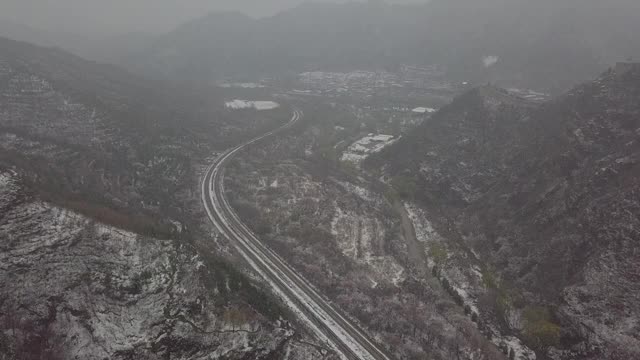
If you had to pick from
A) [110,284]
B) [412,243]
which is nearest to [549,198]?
[412,243]

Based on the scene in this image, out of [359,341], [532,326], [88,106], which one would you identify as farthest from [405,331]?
[88,106]

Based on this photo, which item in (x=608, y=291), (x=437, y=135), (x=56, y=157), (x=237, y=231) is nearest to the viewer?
(x=608, y=291)

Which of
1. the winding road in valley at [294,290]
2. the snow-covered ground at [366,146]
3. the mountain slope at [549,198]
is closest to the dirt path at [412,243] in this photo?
the mountain slope at [549,198]

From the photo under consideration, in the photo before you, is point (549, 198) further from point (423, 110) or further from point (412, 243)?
point (423, 110)

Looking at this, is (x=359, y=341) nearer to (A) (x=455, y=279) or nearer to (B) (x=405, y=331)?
(B) (x=405, y=331)

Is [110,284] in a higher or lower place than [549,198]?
lower

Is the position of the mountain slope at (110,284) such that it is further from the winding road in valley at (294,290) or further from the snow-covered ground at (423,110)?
the snow-covered ground at (423,110)
